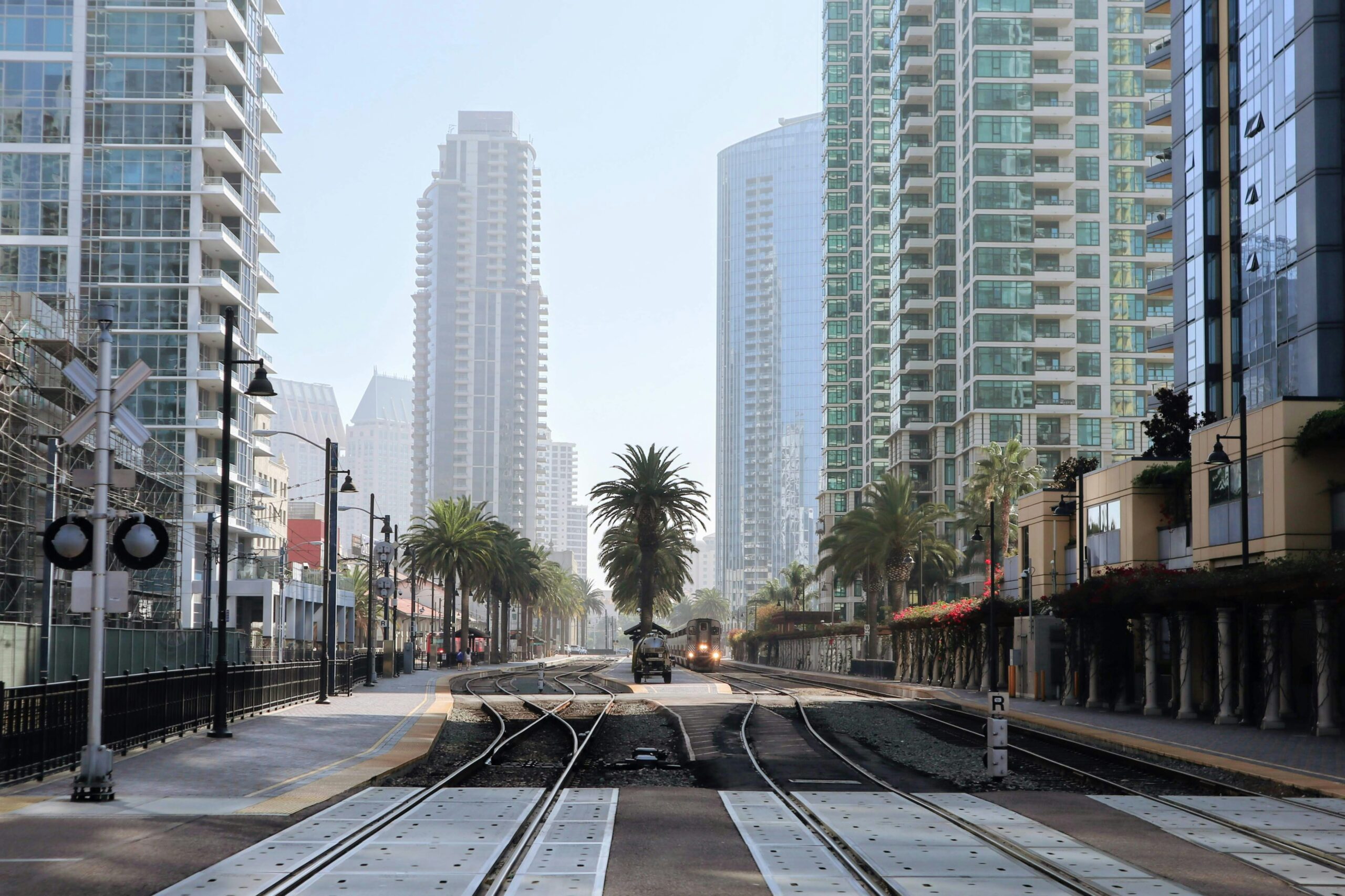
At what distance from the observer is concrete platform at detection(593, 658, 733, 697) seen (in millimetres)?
52281

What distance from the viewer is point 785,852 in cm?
1309

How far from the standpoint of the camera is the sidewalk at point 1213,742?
22141 millimetres

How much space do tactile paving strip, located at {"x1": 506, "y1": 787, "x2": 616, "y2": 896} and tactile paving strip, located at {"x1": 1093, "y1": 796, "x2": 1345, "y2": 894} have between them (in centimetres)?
579

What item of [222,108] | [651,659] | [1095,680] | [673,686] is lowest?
[673,686]

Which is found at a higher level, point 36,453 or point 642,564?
point 36,453

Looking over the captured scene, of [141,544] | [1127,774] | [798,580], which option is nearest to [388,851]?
[141,544]

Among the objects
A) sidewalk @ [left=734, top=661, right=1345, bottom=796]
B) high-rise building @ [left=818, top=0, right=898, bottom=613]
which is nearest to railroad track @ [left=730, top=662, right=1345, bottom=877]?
sidewalk @ [left=734, top=661, right=1345, bottom=796]

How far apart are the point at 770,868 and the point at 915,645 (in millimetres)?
60678

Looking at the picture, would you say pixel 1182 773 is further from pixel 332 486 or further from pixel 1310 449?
pixel 332 486

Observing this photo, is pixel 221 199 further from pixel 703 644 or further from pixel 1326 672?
pixel 1326 672

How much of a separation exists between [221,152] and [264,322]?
1401 centimetres

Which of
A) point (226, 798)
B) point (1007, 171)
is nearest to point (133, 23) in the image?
point (1007, 171)

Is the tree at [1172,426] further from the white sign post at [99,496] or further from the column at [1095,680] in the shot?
the white sign post at [99,496]

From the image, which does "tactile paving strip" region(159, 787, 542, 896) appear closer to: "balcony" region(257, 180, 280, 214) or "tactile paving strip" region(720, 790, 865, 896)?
"tactile paving strip" region(720, 790, 865, 896)
